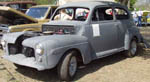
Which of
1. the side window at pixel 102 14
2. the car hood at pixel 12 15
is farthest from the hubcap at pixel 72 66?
the car hood at pixel 12 15

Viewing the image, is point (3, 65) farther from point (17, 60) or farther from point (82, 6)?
point (82, 6)

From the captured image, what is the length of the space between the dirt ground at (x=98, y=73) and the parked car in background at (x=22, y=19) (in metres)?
1.40

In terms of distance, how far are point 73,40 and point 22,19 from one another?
385cm

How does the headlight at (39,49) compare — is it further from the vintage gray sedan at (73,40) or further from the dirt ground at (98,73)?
the dirt ground at (98,73)

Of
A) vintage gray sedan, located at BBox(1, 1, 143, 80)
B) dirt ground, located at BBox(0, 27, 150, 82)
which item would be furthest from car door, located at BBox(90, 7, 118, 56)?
dirt ground, located at BBox(0, 27, 150, 82)

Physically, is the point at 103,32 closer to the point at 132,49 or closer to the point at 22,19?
the point at 132,49

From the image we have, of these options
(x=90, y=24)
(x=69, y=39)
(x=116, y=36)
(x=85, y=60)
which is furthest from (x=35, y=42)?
(x=116, y=36)

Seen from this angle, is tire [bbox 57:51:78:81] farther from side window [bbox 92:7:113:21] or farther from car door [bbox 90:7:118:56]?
side window [bbox 92:7:113:21]

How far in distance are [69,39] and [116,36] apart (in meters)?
1.99

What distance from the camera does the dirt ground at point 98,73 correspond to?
16.8 ft

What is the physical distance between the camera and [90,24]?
5652 mm

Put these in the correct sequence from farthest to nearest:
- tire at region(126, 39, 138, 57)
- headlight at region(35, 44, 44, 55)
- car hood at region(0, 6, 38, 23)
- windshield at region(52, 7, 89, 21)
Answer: car hood at region(0, 6, 38, 23) < tire at region(126, 39, 138, 57) < windshield at region(52, 7, 89, 21) < headlight at region(35, 44, 44, 55)

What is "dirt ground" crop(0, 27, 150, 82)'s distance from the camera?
512 cm

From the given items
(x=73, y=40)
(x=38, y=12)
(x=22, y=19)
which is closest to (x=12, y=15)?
(x=22, y=19)
